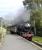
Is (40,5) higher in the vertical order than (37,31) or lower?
higher

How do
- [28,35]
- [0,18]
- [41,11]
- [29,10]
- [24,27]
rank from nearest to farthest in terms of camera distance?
[28,35] → [0,18] → [41,11] → [29,10] → [24,27]

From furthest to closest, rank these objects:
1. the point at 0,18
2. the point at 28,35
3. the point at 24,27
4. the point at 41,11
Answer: the point at 24,27 < the point at 41,11 < the point at 0,18 < the point at 28,35

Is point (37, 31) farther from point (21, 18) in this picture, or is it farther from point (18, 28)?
point (18, 28)

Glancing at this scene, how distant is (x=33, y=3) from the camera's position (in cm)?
4356

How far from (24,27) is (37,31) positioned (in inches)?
250

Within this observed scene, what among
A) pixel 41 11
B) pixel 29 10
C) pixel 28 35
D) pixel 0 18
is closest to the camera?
pixel 28 35

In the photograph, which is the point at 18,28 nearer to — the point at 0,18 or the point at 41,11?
the point at 41,11

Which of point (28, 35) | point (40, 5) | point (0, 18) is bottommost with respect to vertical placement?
point (28, 35)

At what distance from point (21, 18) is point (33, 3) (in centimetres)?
423

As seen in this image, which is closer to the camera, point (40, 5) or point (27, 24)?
point (40, 5)

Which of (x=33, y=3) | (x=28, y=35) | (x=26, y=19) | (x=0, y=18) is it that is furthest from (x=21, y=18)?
(x=28, y=35)

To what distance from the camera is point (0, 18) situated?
117 feet

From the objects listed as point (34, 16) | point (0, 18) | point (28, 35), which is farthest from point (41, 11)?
point (28, 35)

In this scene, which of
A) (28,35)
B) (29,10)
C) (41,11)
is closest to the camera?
(28,35)
